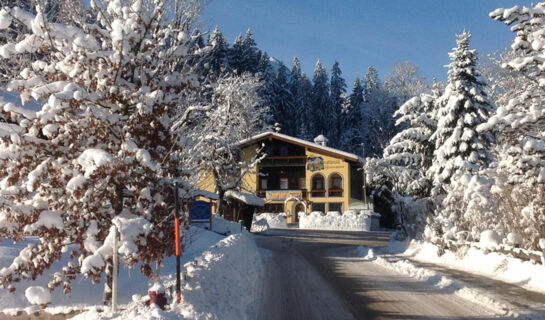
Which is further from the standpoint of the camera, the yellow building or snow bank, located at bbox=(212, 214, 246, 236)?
the yellow building

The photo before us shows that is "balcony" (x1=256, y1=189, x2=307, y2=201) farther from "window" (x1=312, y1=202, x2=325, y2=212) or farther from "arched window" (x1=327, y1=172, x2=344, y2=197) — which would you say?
"arched window" (x1=327, y1=172, x2=344, y2=197)

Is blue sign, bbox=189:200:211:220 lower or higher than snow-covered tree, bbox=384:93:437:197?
lower

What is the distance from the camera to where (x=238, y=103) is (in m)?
28.3

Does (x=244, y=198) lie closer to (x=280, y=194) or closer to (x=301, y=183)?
(x=280, y=194)

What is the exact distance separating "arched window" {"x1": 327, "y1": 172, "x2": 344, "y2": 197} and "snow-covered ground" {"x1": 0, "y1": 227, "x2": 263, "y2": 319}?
139ft

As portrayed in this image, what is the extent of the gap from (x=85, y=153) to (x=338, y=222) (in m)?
42.0

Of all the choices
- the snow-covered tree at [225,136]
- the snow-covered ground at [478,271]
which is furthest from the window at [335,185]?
the snow-covered ground at [478,271]

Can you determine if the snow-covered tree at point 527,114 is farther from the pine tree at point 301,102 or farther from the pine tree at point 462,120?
the pine tree at point 301,102

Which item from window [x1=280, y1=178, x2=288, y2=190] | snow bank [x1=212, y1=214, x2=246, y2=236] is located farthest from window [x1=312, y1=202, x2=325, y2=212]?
snow bank [x1=212, y1=214, x2=246, y2=236]

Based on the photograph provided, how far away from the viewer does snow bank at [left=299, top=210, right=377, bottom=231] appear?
46.8m

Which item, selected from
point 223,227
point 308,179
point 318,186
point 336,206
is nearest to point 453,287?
point 223,227

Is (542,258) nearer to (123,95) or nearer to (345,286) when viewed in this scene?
(345,286)

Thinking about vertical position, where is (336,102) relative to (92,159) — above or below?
above

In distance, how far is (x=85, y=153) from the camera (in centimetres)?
680
